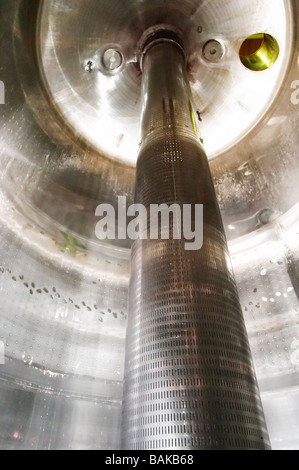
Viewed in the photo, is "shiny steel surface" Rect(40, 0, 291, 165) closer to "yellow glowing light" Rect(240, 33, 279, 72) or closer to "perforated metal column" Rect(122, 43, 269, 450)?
"yellow glowing light" Rect(240, 33, 279, 72)

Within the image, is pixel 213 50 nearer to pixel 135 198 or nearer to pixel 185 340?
pixel 135 198

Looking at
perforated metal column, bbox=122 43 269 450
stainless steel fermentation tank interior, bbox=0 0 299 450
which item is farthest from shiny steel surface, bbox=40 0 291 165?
perforated metal column, bbox=122 43 269 450

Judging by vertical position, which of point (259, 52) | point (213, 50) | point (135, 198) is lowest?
point (135, 198)

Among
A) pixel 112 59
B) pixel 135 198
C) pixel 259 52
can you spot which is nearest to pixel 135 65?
pixel 112 59

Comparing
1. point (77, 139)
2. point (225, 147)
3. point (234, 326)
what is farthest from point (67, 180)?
point (234, 326)

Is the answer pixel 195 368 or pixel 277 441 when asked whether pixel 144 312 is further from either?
pixel 277 441

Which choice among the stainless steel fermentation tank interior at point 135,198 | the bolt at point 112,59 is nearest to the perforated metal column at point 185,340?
the stainless steel fermentation tank interior at point 135,198
